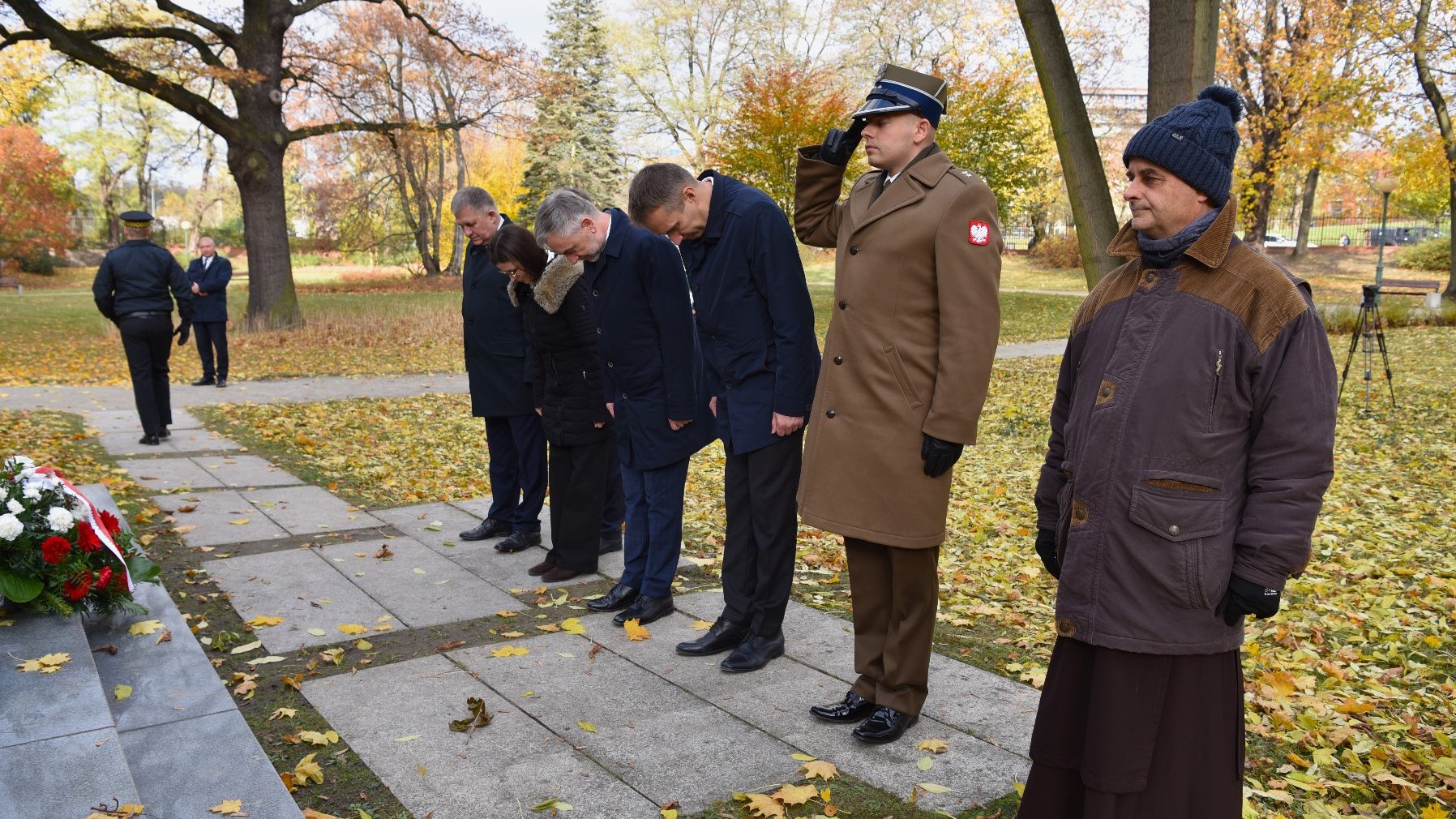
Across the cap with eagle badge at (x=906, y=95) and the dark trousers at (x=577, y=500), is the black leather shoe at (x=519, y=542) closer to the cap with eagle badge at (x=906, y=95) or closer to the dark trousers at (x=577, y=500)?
the dark trousers at (x=577, y=500)

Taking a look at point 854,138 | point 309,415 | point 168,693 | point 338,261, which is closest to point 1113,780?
point 854,138

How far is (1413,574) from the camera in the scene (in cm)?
589

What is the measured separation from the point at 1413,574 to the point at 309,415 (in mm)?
10350

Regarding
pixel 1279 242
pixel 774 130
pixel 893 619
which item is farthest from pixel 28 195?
pixel 1279 242

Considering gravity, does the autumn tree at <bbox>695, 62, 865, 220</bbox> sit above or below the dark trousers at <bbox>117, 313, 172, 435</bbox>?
above

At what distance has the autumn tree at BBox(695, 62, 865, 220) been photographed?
27.5 metres

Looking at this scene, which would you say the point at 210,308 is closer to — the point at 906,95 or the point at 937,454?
the point at 906,95

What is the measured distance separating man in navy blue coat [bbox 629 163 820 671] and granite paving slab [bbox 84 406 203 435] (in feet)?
27.8

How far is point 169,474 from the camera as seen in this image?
28.6 ft

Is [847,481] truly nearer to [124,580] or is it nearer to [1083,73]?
[124,580]

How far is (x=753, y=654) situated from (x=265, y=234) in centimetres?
1997

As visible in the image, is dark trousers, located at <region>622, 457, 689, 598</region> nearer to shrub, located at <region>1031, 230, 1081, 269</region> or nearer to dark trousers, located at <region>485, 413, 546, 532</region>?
dark trousers, located at <region>485, 413, 546, 532</region>

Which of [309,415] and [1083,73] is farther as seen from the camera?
[1083,73]

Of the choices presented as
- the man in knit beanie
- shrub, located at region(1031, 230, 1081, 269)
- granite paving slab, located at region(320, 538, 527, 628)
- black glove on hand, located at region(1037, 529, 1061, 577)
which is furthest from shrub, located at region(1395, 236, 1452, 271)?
the man in knit beanie
